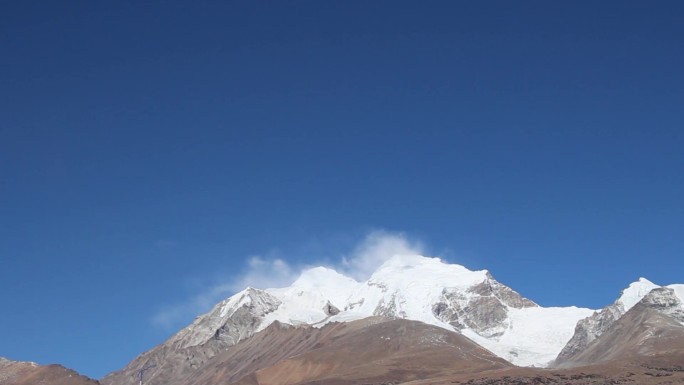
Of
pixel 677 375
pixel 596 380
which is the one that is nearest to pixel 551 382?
pixel 596 380

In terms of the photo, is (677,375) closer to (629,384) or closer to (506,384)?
(629,384)

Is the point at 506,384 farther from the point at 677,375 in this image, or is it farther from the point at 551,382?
the point at 677,375

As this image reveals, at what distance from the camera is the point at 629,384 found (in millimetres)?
188750

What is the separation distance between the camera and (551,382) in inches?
7869

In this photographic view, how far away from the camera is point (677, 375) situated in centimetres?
19362

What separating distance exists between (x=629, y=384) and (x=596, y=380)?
10.7m

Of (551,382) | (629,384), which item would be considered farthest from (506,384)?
(629,384)

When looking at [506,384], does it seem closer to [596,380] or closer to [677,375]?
[596,380]

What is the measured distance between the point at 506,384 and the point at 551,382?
1017 cm

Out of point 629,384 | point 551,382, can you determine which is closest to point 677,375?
point 629,384

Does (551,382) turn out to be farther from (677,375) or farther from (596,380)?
(677,375)

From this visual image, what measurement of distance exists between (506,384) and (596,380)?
19951 mm
